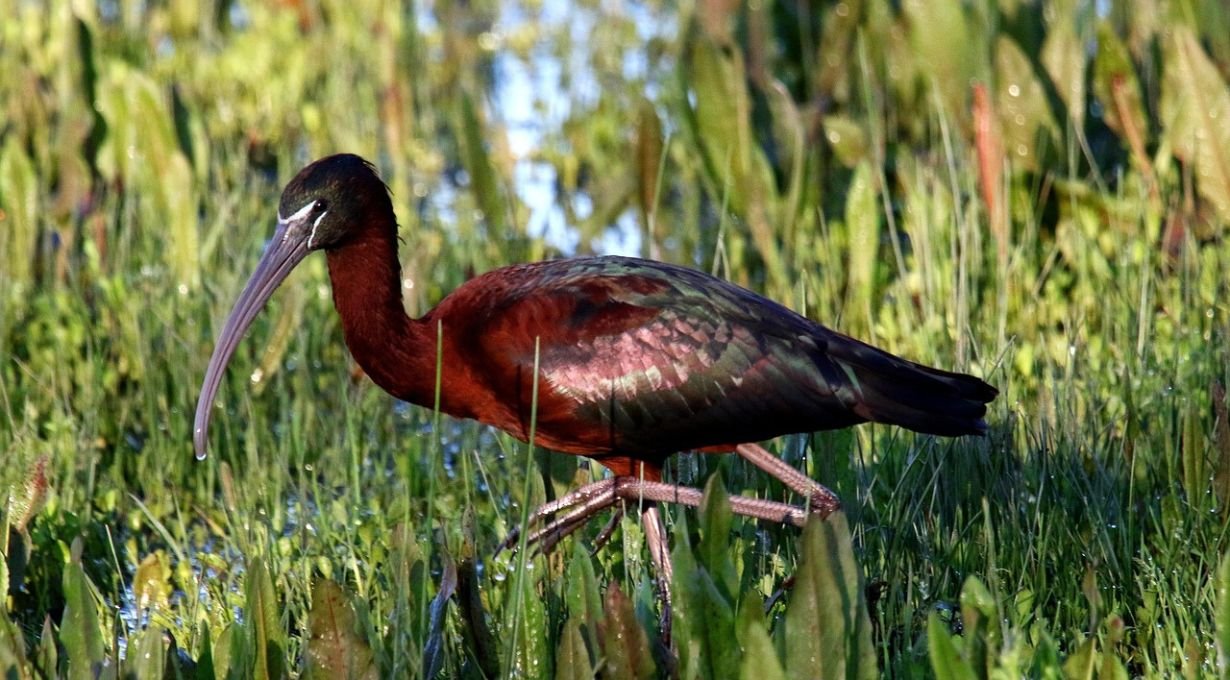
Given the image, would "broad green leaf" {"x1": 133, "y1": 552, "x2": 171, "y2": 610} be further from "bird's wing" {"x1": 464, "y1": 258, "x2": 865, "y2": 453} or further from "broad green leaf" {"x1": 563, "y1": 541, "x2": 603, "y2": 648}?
"broad green leaf" {"x1": 563, "y1": 541, "x2": 603, "y2": 648}

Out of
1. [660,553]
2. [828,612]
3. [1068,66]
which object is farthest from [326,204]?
[1068,66]

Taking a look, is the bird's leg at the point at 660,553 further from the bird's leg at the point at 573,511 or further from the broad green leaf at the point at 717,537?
the broad green leaf at the point at 717,537

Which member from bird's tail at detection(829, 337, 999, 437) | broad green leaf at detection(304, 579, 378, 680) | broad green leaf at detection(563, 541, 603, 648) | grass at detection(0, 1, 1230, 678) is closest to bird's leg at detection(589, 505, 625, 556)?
grass at detection(0, 1, 1230, 678)

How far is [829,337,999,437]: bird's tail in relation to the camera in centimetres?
386

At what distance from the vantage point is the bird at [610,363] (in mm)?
3984

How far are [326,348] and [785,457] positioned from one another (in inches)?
68.4

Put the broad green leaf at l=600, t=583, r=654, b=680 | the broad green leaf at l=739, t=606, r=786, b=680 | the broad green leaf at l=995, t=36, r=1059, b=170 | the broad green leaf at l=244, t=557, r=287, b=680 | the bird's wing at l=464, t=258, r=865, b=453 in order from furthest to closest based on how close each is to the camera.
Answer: the broad green leaf at l=995, t=36, r=1059, b=170
the bird's wing at l=464, t=258, r=865, b=453
the broad green leaf at l=244, t=557, r=287, b=680
the broad green leaf at l=600, t=583, r=654, b=680
the broad green leaf at l=739, t=606, r=786, b=680

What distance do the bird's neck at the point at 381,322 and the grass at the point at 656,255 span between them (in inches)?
7.0

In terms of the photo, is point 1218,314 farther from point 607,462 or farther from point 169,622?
point 169,622

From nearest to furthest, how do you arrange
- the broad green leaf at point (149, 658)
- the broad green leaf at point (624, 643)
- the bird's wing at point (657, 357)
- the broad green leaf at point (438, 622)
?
the broad green leaf at point (149, 658) < the broad green leaf at point (624, 643) < the broad green leaf at point (438, 622) < the bird's wing at point (657, 357)

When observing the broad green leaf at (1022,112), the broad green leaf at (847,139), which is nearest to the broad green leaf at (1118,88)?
the broad green leaf at (1022,112)

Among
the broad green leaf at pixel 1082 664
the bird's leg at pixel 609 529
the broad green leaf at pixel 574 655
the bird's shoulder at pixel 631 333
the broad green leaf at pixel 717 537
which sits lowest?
the broad green leaf at pixel 1082 664

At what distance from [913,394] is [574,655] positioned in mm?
1285

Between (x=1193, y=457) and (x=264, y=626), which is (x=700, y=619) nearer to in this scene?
(x=264, y=626)
